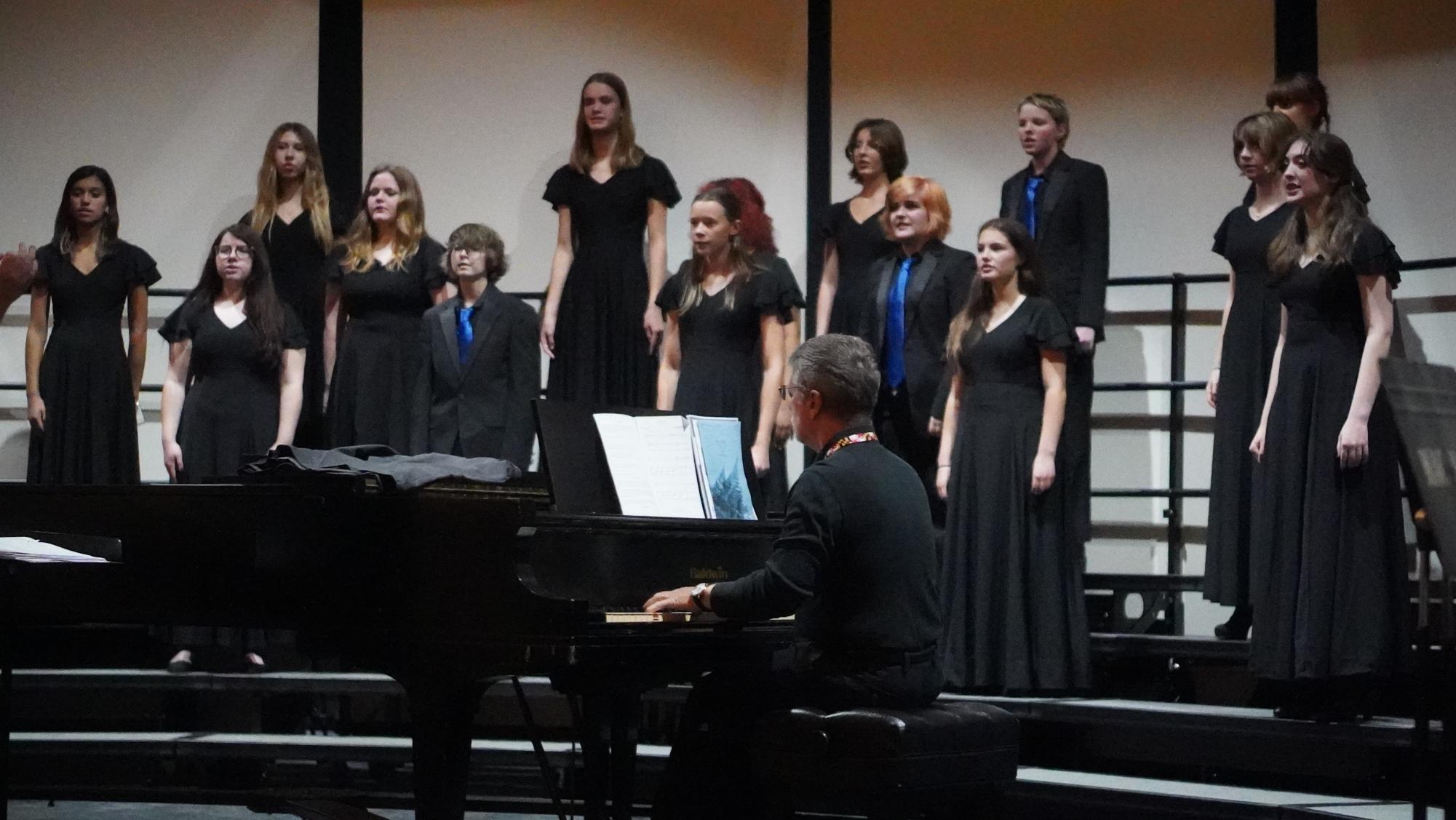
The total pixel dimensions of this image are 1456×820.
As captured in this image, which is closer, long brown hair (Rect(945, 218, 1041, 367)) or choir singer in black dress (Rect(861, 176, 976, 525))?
long brown hair (Rect(945, 218, 1041, 367))

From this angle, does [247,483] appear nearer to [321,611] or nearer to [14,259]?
[321,611]

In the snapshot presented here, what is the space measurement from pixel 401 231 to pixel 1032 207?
2010 mm

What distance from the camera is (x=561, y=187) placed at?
5879mm

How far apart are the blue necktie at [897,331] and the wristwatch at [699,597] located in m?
2.24

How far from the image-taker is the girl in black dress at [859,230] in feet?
17.8

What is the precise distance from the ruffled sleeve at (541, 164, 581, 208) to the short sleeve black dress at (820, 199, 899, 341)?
3.03ft

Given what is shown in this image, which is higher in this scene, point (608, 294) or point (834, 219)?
point (834, 219)

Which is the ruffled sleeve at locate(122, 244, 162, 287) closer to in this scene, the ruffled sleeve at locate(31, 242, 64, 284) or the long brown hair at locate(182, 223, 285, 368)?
the ruffled sleeve at locate(31, 242, 64, 284)

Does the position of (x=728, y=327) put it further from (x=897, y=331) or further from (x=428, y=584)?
(x=428, y=584)

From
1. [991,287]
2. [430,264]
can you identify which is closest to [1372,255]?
[991,287]

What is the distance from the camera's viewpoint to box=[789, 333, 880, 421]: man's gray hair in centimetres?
323

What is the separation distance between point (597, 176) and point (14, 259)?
273cm

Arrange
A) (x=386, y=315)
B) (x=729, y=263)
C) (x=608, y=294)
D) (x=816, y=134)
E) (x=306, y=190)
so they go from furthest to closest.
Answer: (x=816, y=134)
(x=306, y=190)
(x=608, y=294)
(x=386, y=315)
(x=729, y=263)

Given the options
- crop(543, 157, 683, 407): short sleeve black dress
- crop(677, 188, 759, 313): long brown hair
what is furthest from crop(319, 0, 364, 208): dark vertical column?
crop(677, 188, 759, 313): long brown hair
